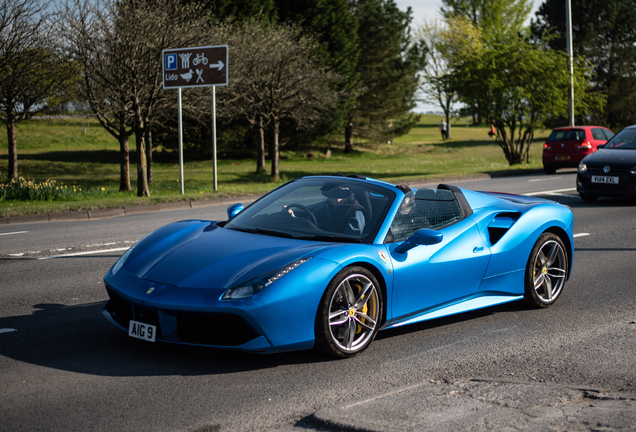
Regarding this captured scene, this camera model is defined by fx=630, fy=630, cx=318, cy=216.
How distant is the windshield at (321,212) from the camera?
4.91 metres

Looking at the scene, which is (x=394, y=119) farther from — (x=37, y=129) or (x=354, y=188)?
(x=354, y=188)

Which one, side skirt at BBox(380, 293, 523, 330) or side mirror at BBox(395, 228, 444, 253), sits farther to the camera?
side skirt at BBox(380, 293, 523, 330)

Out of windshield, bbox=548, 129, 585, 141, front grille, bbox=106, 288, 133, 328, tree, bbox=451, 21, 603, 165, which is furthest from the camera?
tree, bbox=451, 21, 603, 165

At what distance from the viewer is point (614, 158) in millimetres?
13555

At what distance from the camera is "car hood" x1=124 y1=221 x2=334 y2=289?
423 centimetres

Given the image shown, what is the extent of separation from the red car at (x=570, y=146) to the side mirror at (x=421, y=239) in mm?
20577

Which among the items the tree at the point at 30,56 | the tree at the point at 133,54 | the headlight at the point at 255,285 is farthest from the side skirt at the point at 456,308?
the tree at the point at 30,56

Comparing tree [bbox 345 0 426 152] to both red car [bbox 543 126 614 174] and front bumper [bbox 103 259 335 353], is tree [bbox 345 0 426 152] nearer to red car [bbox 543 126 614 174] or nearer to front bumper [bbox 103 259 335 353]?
red car [bbox 543 126 614 174]

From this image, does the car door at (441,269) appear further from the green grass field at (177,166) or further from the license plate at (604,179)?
the green grass field at (177,166)

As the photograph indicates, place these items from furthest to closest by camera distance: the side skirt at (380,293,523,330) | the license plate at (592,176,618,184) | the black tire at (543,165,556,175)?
1. the black tire at (543,165,556,175)
2. the license plate at (592,176,618,184)
3. the side skirt at (380,293,523,330)

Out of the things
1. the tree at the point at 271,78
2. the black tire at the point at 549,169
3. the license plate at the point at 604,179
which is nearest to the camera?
the license plate at the point at 604,179

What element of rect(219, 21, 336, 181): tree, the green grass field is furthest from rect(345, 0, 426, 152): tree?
rect(219, 21, 336, 181): tree

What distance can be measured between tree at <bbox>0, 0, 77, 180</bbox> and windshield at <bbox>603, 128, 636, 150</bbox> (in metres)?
15.6

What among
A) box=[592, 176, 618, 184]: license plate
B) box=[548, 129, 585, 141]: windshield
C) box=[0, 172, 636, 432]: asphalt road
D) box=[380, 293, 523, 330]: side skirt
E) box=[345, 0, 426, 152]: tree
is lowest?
box=[0, 172, 636, 432]: asphalt road
